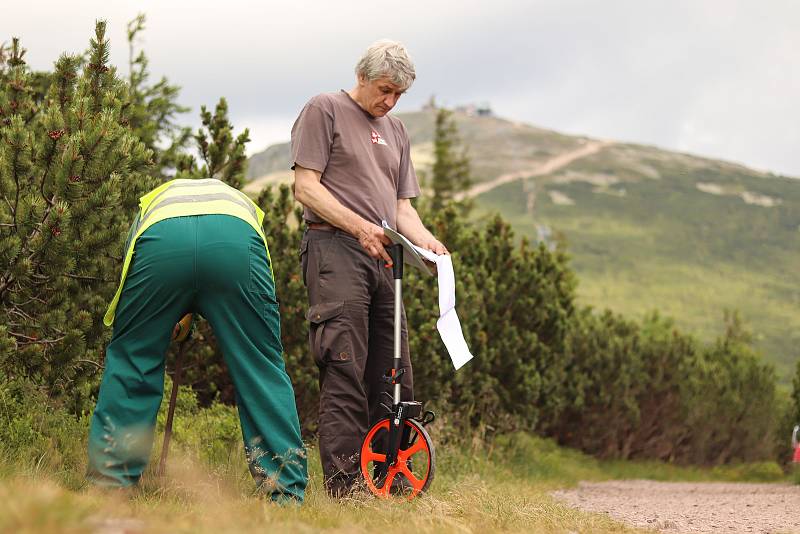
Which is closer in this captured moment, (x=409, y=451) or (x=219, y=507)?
(x=219, y=507)

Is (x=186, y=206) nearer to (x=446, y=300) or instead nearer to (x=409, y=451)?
(x=446, y=300)

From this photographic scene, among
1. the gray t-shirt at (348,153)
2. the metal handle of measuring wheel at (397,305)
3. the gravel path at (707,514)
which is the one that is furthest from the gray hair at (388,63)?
the gravel path at (707,514)

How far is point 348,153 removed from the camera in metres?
4.95

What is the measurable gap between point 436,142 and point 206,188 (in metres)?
38.5

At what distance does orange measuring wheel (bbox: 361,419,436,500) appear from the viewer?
4629 mm

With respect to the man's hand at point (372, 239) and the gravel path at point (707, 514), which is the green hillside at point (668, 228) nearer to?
the gravel path at point (707, 514)

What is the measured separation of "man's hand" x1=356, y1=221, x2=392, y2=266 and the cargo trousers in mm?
156

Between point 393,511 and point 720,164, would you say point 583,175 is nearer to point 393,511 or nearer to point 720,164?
point 720,164

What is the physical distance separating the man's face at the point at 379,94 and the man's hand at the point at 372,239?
636 millimetres

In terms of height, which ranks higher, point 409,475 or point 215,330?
point 215,330

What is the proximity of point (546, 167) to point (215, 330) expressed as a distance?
15511 centimetres

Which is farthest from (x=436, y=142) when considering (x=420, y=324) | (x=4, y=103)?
(x=4, y=103)

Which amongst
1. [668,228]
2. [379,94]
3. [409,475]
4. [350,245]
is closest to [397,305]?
[350,245]

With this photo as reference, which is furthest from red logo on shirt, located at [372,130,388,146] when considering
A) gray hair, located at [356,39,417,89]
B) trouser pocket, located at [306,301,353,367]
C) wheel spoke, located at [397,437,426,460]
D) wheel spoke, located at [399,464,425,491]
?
wheel spoke, located at [399,464,425,491]
